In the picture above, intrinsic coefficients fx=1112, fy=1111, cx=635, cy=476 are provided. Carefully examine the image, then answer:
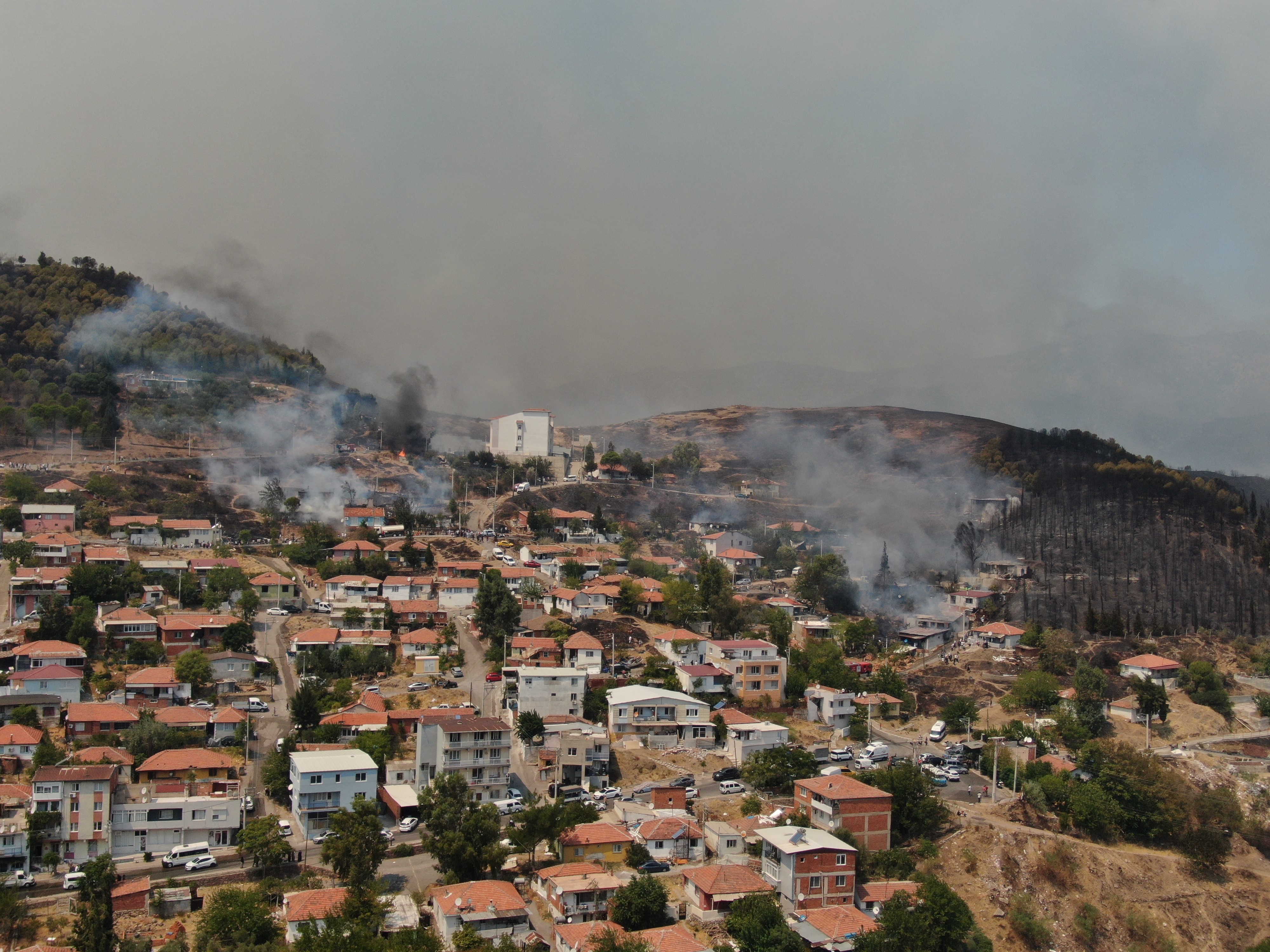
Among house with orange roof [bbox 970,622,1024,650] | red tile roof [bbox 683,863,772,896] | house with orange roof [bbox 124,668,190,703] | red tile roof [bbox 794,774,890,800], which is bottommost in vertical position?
red tile roof [bbox 683,863,772,896]

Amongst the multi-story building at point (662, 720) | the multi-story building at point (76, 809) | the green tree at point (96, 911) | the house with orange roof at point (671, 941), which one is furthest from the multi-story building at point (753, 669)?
the green tree at point (96, 911)

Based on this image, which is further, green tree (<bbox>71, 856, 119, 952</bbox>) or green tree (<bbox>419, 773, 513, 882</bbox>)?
green tree (<bbox>419, 773, 513, 882</bbox>)

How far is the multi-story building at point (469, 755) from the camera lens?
30.6m

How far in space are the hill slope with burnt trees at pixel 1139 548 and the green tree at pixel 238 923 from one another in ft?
131

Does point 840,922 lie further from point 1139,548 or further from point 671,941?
point 1139,548

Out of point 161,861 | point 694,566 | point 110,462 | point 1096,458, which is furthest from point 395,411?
point 161,861

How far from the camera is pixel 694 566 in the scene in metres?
56.9

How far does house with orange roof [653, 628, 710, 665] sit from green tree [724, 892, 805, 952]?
16.2 m

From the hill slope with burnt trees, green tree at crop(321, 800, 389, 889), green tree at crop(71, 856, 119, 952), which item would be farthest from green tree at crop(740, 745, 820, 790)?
Answer: the hill slope with burnt trees

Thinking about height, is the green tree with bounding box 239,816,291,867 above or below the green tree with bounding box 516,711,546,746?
below

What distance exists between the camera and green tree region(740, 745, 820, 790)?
32.2 m

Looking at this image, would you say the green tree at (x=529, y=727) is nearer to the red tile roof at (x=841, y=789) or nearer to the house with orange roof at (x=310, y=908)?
the red tile roof at (x=841, y=789)

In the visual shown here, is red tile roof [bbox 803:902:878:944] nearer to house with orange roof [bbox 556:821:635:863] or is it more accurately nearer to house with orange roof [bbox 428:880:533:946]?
house with orange roof [bbox 556:821:635:863]

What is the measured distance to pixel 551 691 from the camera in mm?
35906
